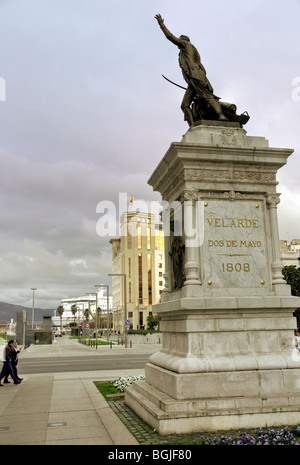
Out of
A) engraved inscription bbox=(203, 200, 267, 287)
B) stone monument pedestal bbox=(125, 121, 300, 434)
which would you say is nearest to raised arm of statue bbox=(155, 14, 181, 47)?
stone monument pedestal bbox=(125, 121, 300, 434)

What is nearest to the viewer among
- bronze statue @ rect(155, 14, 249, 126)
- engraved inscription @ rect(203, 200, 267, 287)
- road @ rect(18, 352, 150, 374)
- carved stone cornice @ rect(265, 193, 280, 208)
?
engraved inscription @ rect(203, 200, 267, 287)

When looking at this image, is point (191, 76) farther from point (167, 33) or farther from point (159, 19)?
point (159, 19)

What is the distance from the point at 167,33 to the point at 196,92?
1.46m

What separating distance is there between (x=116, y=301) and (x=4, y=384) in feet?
449

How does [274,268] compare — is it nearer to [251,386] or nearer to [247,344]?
[247,344]

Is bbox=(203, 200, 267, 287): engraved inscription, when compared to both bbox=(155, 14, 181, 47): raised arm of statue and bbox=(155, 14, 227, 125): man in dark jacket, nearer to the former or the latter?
bbox=(155, 14, 227, 125): man in dark jacket

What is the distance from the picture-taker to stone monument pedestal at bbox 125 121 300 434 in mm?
7383

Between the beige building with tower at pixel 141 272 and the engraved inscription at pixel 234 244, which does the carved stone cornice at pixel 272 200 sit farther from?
the beige building with tower at pixel 141 272

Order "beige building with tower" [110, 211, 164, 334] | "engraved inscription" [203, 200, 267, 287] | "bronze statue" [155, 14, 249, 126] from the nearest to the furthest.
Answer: "engraved inscription" [203, 200, 267, 287] < "bronze statue" [155, 14, 249, 126] < "beige building with tower" [110, 211, 164, 334]

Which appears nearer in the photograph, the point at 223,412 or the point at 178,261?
the point at 223,412

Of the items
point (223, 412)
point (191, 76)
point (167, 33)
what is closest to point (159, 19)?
point (167, 33)

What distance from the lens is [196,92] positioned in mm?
10023
